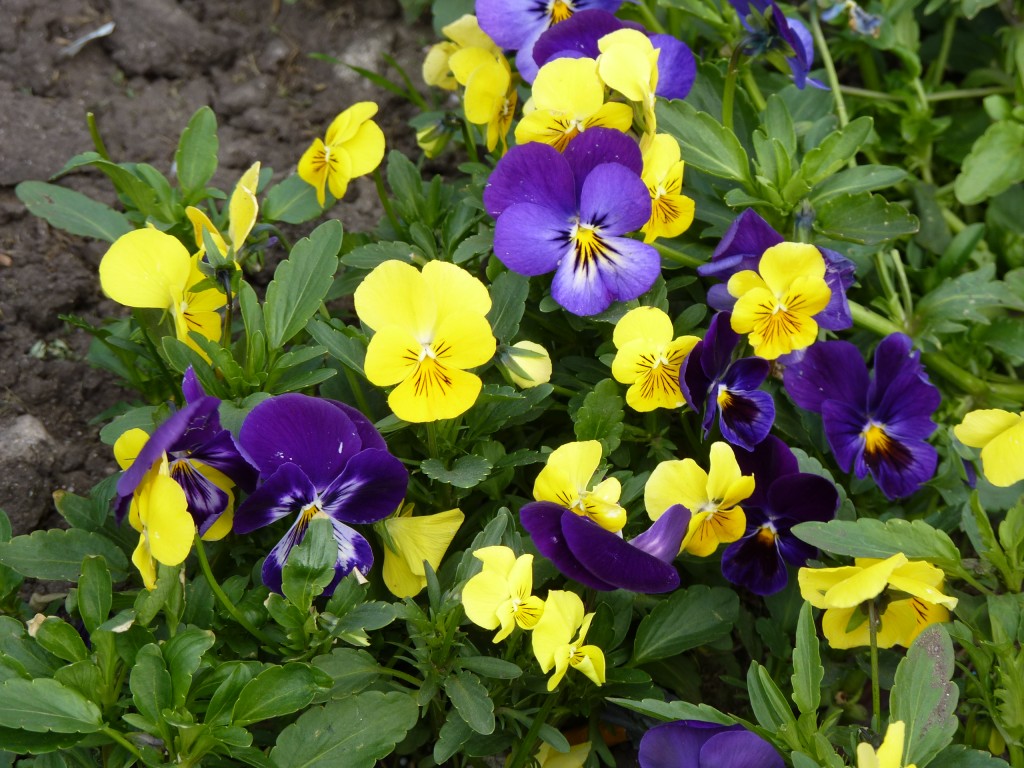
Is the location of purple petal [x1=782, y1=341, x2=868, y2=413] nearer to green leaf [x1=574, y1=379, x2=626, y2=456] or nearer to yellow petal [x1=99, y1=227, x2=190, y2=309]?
green leaf [x1=574, y1=379, x2=626, y2=456]

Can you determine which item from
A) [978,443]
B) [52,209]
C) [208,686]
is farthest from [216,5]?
[978,443]

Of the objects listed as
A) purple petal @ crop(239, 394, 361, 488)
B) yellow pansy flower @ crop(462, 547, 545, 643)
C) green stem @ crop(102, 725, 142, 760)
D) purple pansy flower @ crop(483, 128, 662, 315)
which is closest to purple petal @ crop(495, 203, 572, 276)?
purple pansy flower @ crop(483, 128, 662, 315)

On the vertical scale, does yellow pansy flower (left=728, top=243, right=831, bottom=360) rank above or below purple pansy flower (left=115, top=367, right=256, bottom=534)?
above

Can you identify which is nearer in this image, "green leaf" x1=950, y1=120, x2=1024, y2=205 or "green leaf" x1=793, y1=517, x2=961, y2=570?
"green leaf" x1=793, y1=517, x2=961, y2=570

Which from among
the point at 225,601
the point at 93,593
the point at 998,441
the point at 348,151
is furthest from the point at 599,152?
the point at 93,593

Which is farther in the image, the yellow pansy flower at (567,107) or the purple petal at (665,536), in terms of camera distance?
the yellow pansy flower at (567,107)

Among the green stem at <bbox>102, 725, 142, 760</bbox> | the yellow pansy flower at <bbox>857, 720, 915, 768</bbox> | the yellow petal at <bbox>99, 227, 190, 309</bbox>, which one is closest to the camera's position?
the yellow pansy flower at <bbox>857, 720, 915, 768</bbox>

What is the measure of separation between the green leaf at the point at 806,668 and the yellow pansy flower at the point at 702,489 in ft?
0.62

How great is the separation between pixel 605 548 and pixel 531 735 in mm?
301

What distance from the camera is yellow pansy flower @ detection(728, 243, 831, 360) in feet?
4.93

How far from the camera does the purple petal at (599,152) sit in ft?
5.02

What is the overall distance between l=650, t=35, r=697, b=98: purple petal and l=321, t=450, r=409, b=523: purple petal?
833 mm

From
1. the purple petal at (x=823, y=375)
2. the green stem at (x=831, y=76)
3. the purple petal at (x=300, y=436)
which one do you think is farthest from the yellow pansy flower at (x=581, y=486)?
the green stem at (x=831, y=76)

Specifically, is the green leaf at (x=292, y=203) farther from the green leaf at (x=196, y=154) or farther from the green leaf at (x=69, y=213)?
the green leaf at (x=69, y=213)
